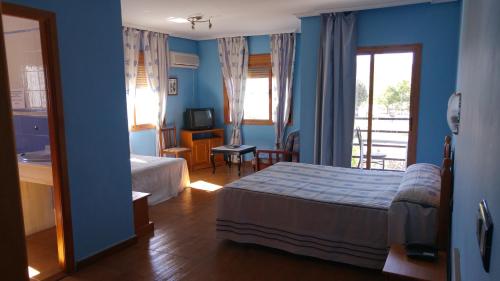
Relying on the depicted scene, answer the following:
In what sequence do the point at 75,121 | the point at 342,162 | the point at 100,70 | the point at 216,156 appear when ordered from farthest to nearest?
the point at 216,156 → the point at 342,162 → the point at 100,70 → the point at 75,121

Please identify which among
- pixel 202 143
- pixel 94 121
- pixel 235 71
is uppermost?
pixel 235 71

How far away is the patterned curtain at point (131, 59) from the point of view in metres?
5.79

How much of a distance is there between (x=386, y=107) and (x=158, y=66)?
4013 mm

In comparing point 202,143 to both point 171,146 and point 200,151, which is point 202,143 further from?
point 171,146

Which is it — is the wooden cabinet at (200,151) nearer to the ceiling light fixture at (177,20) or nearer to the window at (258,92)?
the window at (258,92)

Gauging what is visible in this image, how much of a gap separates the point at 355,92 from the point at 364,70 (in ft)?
1.08

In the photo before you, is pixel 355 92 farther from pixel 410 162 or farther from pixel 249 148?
pixel 249 148

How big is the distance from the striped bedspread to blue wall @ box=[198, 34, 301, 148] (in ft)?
11.1

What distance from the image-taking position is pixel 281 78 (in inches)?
260

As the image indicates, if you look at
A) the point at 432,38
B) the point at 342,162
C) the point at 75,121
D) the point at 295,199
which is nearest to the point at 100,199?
the point at 75,121

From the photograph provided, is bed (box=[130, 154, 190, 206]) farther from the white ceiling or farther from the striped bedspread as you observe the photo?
the white ceiling

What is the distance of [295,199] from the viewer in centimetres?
300

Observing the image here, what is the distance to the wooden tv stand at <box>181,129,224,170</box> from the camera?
6.71m

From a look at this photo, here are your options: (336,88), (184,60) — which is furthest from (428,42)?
(184,60)
